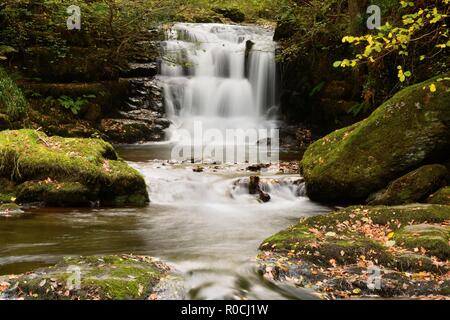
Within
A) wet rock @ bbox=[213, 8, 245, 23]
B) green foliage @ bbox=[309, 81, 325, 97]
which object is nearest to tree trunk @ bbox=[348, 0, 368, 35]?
green foliage @ bbox=[309, 81, 325, 97]

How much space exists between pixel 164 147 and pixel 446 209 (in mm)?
9483

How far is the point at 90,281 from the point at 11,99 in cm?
1001

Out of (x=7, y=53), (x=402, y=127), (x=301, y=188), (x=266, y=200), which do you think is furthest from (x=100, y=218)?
(x=7, y=53)

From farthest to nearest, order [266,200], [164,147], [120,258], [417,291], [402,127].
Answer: [164,147] < [266,200] < [402,127] < [120,258] < [417,291]

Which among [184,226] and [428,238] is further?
[184,226]

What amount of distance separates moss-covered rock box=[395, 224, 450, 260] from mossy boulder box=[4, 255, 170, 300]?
264cm

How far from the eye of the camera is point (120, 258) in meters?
4.63

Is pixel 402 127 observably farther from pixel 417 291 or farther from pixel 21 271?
pixel 21 271

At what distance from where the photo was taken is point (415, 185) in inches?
293

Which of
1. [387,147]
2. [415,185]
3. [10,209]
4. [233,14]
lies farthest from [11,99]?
[233,14]

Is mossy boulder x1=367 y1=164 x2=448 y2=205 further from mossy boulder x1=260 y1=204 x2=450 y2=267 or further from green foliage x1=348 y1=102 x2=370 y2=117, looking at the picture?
green foliage x1=348 y1=102 x2=370 y2=117

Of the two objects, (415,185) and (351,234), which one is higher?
(415,185)

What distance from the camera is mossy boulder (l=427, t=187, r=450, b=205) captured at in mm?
6875

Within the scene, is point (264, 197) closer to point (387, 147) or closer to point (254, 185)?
point (254, 185)
